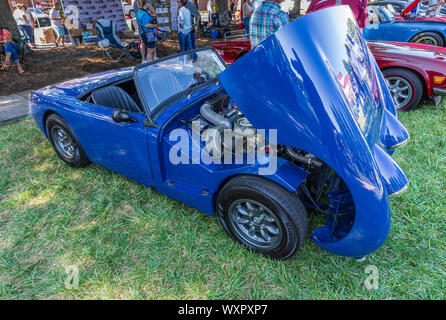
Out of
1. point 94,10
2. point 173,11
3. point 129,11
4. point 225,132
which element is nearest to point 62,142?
point 225,132

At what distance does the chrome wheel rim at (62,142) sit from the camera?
346 cm

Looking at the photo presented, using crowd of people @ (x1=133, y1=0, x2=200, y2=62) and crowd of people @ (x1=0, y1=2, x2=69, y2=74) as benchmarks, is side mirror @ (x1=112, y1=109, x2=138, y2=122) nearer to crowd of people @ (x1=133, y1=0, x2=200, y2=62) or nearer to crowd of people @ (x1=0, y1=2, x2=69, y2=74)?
crowd of people @ (x1=133, y1=0, x2=200, y2=62)

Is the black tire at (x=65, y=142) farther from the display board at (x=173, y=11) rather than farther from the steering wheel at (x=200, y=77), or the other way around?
the display board at (x=173, y=11)

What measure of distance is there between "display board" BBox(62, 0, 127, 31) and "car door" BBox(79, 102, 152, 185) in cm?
1248

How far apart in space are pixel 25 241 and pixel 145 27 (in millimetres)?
6435

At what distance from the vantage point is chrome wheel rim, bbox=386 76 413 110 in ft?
14.5

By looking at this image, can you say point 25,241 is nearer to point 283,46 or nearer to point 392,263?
point 283,46

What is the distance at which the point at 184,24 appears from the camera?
7738 millimetres

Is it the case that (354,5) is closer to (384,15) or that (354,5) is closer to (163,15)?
(384,15)

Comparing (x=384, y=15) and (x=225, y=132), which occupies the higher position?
(x=384, y=15)

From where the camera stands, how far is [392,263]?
2.12 m

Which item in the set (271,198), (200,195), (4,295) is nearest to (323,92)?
(271,198)

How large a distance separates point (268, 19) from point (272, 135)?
339 cm

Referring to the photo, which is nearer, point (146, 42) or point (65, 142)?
point (65, 142)
